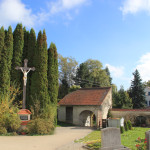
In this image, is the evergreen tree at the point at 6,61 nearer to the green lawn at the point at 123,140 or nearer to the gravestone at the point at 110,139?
the green lawn at the point at 123,140

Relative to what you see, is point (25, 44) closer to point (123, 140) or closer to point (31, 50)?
point (31, 50)

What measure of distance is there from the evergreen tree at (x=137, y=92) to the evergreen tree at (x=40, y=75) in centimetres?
2240

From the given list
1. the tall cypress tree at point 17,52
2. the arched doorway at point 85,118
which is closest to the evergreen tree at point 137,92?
the arched doorway at point 85,118

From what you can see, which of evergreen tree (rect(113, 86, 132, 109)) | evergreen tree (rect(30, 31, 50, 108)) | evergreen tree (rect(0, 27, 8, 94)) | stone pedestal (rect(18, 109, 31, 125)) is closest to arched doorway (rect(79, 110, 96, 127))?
evergreen tree (rect(113, 86, 132, 109))

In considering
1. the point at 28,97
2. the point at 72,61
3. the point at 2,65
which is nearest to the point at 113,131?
the point at 28,97

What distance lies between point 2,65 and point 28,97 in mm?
4654

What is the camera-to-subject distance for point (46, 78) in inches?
765

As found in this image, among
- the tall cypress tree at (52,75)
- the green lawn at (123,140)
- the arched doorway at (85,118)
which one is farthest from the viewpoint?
the arched doorway at (85,118)

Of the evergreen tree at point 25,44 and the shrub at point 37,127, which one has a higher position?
the evergreen tree at point 25,44

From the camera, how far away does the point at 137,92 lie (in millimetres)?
34750

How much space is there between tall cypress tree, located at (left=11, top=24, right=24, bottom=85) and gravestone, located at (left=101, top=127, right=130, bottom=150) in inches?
524

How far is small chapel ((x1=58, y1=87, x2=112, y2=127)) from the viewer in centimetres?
2298

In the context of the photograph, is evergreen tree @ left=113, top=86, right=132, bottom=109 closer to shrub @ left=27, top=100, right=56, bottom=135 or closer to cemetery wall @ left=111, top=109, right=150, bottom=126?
cemetery wall @ left=111, top=109, right=150, bottom=126

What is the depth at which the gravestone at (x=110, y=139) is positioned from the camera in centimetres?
915
